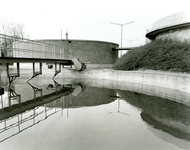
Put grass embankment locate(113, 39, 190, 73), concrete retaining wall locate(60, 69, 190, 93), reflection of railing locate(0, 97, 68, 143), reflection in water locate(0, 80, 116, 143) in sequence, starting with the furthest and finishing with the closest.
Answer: grass embankment locate(113, 39, 190, 73) < concrete retaining wall locate(60, 69, 190, 93) < reflection in water locate(0, 80, 116, 143) < reflection of railing locate(0, 97, 68, 143)

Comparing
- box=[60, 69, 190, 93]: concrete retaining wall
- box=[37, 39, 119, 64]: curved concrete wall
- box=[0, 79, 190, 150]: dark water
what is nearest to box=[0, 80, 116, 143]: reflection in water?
box=[0, 79, 190, 150]: dark water

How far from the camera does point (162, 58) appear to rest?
12.0 metres

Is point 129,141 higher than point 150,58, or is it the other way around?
point 150,58

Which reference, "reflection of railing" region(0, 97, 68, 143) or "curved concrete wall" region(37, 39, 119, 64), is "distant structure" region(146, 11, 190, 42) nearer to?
"curved concrete wall" region(37, 39, 119, 64)

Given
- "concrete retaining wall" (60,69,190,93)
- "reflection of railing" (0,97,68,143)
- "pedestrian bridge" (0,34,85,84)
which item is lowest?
"reflection of railing" (0,97,68,143)

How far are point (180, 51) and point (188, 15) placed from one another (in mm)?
3309

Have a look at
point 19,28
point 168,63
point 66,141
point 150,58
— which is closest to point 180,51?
point 168,63

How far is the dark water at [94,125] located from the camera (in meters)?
3.60

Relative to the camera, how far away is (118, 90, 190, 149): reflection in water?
4.06 meters

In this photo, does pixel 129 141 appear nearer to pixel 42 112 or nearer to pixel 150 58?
pixel 42 112

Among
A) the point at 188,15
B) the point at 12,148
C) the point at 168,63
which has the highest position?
the point at 188,15

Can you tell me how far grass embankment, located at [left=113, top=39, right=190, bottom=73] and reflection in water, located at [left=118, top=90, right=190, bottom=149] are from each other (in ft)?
13.7

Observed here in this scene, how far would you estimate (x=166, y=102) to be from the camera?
7160mm

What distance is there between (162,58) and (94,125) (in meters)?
9.17
